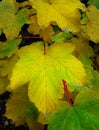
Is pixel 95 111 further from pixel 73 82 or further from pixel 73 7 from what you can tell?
pixel 73 7

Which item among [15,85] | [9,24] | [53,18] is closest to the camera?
[15,85]

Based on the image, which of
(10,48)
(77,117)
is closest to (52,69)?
(77,117)

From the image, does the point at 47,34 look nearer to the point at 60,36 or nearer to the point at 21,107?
the point at 60,36

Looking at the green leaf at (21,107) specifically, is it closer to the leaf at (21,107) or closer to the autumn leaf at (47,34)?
the leaf at (21,107)

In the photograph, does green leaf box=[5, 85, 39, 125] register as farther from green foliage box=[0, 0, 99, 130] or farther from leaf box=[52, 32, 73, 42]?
leaf box=[52, 32, 73, 42]

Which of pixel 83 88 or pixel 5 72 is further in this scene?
pixel 5 72

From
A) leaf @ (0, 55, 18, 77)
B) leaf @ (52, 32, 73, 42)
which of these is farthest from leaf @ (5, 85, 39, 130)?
leaf @ (52, 32, 73, 42)

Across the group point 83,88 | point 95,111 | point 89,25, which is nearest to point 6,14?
point 89,25
